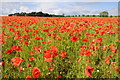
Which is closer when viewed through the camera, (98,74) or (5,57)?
(98,74)

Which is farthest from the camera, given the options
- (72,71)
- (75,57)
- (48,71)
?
(75,57)

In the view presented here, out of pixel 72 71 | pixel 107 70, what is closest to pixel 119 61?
pixel 107 70

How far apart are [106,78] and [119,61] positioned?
56 cm

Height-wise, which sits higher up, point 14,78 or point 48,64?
point 48,64

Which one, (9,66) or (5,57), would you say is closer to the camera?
(9,66)

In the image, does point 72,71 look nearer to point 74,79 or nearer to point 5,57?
point 74,79

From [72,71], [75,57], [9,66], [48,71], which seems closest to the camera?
[48,71]

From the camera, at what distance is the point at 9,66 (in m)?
2.66

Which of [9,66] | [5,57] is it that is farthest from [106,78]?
[5,57]

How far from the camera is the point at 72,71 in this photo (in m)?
2.42

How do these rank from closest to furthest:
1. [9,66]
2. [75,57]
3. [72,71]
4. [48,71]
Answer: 1. [48,71]
2. [72,71]
3. [9,66]
4. [75,57]

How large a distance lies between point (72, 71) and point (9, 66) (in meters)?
0.91

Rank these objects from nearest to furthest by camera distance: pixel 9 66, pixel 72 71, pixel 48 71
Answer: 1. pixel 48 71
2. pixel 72 71
3. pixel 9 66

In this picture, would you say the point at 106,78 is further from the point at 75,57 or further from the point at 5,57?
the point at 5,57
